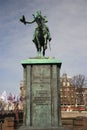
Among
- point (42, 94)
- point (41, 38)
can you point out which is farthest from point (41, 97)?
point (41, 38)

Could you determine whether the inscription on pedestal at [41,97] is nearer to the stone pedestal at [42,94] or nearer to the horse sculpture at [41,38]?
the stone pedestal at [42,94]

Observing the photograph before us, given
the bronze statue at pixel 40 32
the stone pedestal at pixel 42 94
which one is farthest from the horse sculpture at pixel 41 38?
the stone pedestal at pixel 42 94

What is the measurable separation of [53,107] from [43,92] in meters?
0.87

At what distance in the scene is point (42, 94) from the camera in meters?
18.3

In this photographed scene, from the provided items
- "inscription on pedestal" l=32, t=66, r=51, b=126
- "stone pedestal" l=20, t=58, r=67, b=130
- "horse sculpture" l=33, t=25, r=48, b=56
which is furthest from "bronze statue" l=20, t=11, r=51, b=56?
"inscription on pedestal" l=32, t=66, r=51, b=126

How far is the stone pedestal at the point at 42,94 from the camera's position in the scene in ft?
59.7

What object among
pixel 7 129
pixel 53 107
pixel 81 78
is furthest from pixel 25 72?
pixel 81 78

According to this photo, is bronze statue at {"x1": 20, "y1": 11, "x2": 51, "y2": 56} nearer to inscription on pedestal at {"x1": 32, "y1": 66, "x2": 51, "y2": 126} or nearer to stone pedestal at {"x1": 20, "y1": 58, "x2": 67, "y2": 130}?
stone pedestal at {"x1": 20, "y1": 58, "x2": 67, "y2": 130}

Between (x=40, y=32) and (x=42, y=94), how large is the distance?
3444mm

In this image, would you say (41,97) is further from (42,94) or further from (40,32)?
(40,32)

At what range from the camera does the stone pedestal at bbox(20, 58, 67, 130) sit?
18203 millimetres

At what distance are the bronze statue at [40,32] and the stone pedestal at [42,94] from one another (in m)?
1.32

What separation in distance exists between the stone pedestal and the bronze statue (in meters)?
1.32

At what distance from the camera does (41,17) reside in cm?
1973
